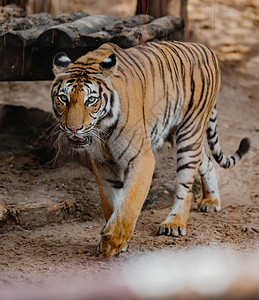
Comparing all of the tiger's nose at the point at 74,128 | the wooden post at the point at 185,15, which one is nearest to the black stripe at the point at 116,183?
the tiger's nose at the point at 74,128

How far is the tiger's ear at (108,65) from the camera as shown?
13.6 feet

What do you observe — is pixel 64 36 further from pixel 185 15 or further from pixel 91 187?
pixel 185 15

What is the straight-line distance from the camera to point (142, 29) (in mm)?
5656

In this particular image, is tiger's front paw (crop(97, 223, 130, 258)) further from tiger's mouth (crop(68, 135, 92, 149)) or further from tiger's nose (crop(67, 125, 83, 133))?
tiger's nose (crop(67, 125, 83, 133))

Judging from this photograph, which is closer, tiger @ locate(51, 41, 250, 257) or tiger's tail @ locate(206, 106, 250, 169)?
tiger @ locate(51, 41, 250, 257)

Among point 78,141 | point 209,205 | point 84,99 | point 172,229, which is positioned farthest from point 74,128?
point 209,205

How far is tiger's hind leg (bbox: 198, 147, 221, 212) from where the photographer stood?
18.0ft

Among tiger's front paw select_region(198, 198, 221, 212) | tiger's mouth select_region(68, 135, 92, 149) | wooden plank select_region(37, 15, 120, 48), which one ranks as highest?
wooden plank select_region(37, 15, 120, 48)

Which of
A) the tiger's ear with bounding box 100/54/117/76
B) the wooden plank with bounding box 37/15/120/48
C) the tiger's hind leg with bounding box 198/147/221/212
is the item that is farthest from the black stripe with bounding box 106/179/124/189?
the wooden plank with bounding box 37/15/120/48

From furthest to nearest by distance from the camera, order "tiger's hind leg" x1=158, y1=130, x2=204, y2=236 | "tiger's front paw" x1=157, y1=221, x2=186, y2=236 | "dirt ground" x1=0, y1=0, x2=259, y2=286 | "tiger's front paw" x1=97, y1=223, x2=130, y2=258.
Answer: "tiger's hind leg" x1=158, y1=130, x2=204, y2=236 → "tiger's front paw" x1=157, y1=221, x2=186, y2=236 → "dirt ground" x1=0, y1=0, x2=259, y2=286 → "tiger's front paw" x1=97, y1=223, x2=130, y2=258

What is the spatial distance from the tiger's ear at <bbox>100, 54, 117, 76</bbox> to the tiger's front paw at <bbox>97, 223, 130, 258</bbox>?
3.63 ft

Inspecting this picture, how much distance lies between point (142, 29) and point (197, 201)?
1.76m

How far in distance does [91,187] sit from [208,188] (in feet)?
3.65

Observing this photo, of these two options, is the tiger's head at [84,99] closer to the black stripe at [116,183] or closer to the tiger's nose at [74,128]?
the tiger's nose at [74,128]
